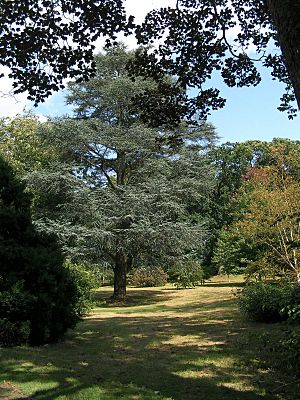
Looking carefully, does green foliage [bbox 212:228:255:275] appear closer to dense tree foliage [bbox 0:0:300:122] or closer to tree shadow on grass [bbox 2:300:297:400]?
tree shadow on grass [bbox 2:300:297:400]

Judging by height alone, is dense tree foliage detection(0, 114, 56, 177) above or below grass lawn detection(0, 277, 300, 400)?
above

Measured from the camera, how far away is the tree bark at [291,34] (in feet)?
10.4

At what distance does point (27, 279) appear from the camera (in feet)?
29.7

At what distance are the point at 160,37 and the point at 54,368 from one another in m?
6.24

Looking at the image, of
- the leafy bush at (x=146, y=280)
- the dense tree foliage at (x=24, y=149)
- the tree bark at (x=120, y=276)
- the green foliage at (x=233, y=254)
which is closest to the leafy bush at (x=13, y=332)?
the tree bark at (x=120, y=276)

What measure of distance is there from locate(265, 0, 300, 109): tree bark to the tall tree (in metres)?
16.4

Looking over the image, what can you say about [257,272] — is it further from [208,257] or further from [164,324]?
[208,257]

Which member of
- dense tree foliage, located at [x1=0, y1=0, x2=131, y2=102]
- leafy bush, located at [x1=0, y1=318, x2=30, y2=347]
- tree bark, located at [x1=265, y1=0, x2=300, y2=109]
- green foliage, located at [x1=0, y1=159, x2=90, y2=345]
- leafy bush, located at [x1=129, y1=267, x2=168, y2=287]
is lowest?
leafy bush, located at [x1=129, y1=267, x2=168, y2=287]

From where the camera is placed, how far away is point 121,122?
23703 millimetres

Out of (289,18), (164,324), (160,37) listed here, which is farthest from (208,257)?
(289,18)

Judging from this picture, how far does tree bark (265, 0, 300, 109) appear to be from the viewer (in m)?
3.16

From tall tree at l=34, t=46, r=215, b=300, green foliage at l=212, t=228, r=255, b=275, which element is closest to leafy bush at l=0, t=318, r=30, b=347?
tall tree at l=34, t=46, r=215, b=300

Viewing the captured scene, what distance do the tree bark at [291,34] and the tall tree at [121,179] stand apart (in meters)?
16.4

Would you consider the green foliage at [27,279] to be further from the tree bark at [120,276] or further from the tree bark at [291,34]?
the tree bark at [120,276]
